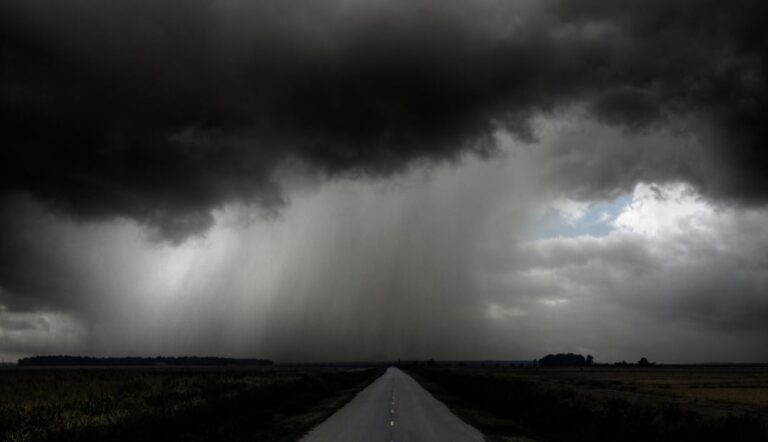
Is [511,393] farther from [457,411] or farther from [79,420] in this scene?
[79,420]

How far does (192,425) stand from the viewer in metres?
23.5

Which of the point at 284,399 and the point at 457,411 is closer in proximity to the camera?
the point at 457,411

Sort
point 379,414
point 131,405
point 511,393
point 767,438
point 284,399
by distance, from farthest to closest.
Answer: point 284,399
point 511,393
point 379,414
point 131,405
point 767,438

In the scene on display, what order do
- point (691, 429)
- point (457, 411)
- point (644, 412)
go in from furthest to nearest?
point (457, 411), point (644, 412), point (691, 429)

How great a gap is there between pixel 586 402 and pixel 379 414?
11.2 metres

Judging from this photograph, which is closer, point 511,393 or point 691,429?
point 691,429

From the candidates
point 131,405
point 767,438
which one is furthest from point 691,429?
point 131,405

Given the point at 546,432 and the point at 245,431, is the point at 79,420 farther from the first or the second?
the point at 546,432

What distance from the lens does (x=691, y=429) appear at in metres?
18.5

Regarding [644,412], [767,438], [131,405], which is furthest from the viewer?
[131,405]

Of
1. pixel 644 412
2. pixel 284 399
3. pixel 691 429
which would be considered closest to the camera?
pixel 691 429

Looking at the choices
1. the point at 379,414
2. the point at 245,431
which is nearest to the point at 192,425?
the point at 245,431

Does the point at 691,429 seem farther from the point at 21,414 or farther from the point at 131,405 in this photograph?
the point at 21,414

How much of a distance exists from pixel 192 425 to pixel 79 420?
426cm
